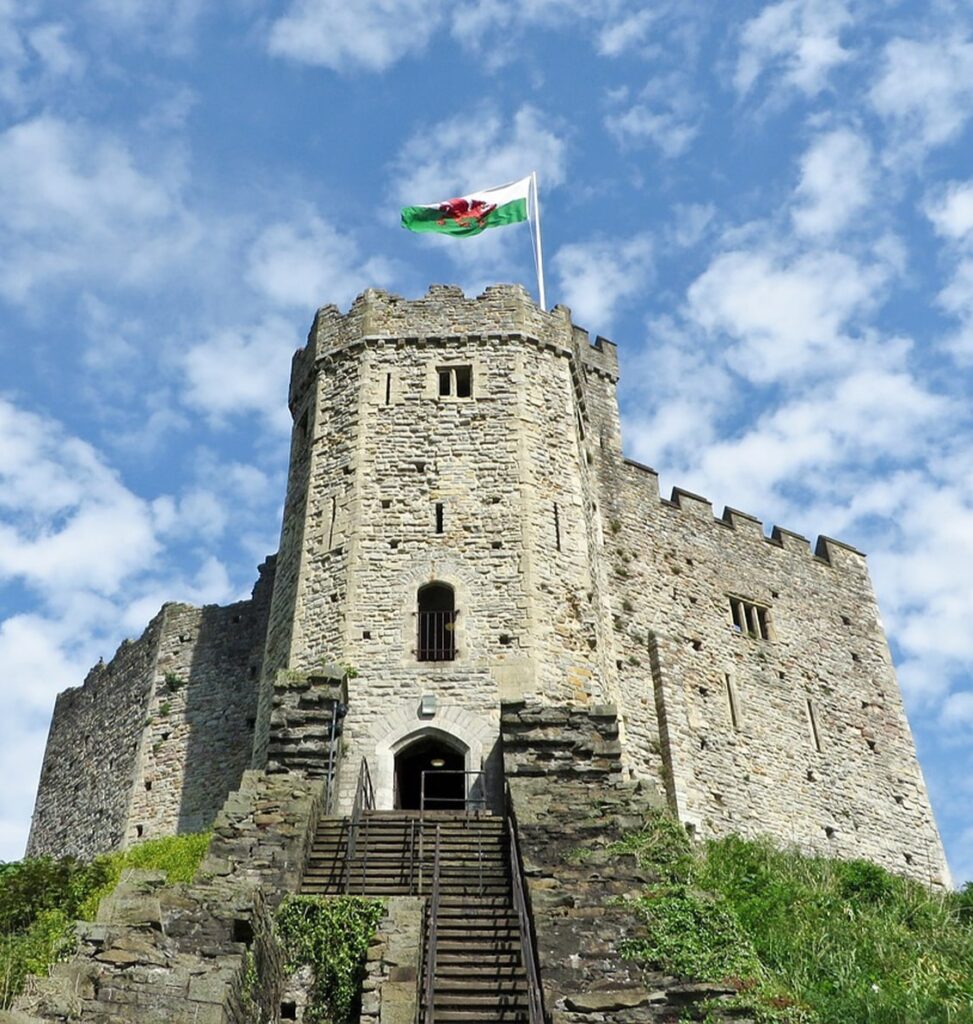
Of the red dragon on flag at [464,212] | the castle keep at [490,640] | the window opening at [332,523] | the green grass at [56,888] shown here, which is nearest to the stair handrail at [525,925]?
the castle keep at [490,640]

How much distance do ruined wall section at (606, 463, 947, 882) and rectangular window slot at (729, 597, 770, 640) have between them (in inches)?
2.7

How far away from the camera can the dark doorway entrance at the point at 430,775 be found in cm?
1744

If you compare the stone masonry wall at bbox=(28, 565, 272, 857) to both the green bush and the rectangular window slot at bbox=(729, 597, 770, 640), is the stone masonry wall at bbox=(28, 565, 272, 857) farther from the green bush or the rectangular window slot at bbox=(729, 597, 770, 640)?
the green bush

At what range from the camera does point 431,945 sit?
10445 mm

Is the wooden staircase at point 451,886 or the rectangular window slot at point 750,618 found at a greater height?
the rectangular window slot at point 750,618

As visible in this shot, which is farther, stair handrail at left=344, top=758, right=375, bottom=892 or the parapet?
the parapet

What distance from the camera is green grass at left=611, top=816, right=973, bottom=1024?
439 inches

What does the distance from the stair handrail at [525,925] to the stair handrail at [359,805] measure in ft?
5.49

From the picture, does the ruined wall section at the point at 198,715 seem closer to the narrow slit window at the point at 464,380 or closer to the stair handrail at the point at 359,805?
the stair handrail at the point at 359,805

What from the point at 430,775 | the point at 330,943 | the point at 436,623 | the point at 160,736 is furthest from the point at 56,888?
the point at 160,736

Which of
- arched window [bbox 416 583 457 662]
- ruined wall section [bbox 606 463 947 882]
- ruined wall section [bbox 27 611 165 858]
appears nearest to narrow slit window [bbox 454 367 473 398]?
arched window [bbox 416 583 457 662]

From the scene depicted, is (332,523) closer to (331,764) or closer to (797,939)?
(331,764)

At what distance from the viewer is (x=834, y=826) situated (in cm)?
2389

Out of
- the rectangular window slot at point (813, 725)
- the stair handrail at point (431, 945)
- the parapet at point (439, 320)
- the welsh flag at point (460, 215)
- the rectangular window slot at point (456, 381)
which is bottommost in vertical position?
the stair handrail at point (431, 945)
